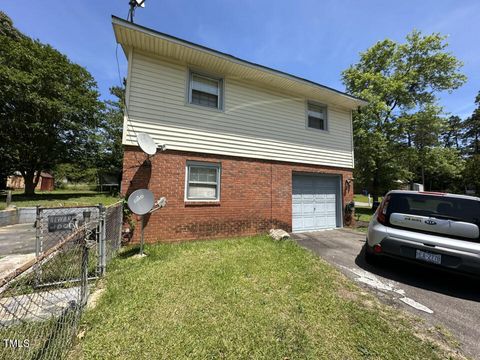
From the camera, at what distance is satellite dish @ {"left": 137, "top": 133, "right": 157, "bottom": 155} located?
5426mm

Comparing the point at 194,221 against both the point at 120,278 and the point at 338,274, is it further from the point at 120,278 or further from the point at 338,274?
the point at 338,274

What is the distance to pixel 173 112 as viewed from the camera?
251 inches

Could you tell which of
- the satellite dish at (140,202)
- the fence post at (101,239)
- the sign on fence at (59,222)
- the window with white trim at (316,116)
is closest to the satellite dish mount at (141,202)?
the satellite dish at (140,202)

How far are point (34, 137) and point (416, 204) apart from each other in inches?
884

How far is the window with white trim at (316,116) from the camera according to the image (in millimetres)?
8961

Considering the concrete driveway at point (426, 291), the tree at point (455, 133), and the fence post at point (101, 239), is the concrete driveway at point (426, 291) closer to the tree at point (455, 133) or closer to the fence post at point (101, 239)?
the fence post at point (101, 239)

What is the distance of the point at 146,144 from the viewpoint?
5520 mm

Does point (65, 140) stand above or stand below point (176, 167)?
above

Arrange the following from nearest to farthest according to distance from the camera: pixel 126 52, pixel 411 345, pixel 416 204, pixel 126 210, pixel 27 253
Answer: pixel 411 345 < pixel 416 204 < pixel 27 253 < pixel 126 210 < pixel 126 52

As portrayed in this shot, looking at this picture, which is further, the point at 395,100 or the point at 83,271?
the point at 395,100

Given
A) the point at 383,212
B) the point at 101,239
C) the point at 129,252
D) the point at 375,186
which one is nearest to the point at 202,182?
the point at 129,252

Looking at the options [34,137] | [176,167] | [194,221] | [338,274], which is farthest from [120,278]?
[34,137]

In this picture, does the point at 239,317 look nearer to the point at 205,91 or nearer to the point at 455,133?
the point at 205,91

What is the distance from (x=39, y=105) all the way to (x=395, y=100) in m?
26.2
